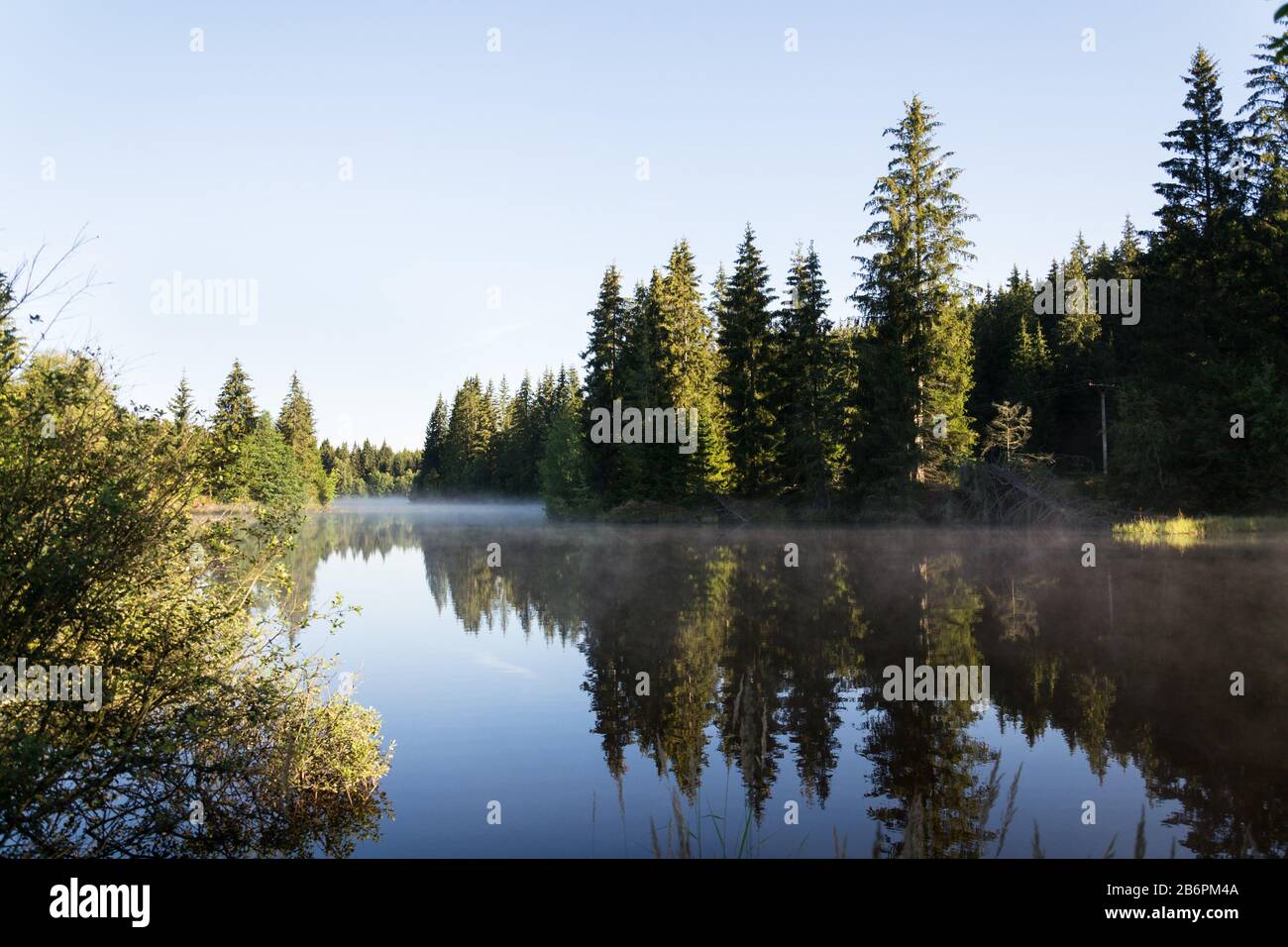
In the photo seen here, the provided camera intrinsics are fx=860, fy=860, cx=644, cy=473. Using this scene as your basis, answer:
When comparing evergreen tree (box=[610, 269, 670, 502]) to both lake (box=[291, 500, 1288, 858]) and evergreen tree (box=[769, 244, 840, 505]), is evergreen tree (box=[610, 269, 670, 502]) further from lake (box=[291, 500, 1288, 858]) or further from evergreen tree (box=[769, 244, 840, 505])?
lake (box=[291, 500, 1288, 858])

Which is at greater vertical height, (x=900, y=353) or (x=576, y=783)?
(x=900, y=353)

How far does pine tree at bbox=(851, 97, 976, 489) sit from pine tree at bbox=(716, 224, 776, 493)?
11223 mm

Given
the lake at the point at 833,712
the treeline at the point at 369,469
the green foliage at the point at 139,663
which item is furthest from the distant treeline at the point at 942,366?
the treeline at the point at 369,469

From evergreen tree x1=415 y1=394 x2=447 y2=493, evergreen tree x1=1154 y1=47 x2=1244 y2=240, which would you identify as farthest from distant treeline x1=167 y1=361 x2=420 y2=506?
evergreen tree x1=1154 y1=47 x2=1244 y2=240

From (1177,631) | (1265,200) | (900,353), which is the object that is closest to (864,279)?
(900,353)

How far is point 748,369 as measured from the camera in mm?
55938

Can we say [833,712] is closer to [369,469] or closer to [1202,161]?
[1202,161]

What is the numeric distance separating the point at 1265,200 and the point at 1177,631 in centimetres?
3338

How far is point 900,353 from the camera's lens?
1699 inches

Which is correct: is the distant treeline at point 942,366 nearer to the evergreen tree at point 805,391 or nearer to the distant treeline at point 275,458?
the evergreen tree at point 805,391

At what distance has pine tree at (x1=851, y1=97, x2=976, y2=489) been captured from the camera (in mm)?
42812

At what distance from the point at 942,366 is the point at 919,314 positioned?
9.49ft

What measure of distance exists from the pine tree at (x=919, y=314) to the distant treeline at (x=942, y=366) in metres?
0.10
